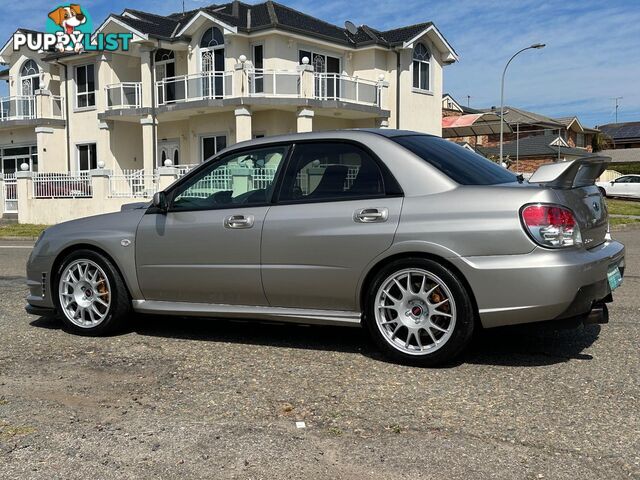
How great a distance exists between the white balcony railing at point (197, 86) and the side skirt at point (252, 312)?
21.2 m

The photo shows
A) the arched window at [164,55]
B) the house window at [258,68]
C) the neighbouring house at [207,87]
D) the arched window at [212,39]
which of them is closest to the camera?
the house window at [258,68]

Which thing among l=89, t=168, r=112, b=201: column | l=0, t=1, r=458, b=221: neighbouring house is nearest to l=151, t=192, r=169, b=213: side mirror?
l=89, t=168, r=112, b=201: column

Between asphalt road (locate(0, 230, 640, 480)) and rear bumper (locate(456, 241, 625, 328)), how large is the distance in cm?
27

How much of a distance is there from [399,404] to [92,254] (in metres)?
3.00

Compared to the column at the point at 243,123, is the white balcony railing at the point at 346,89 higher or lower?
higher

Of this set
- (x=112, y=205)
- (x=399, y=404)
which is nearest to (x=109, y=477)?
(x=399, y=404)

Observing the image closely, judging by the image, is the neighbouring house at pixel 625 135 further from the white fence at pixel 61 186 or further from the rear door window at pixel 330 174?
the rear door window at pixel 330 174

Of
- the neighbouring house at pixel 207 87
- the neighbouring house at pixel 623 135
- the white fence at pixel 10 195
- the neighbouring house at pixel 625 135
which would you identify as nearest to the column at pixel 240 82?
the neighbouring house at pixel 207 87

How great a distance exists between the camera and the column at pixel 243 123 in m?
25.2

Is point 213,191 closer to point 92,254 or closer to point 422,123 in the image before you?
point 92,254

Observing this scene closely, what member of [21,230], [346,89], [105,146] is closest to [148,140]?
[105,146]

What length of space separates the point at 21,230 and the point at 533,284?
1897cm

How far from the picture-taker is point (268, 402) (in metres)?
3.80

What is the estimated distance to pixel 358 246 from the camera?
14.7 ft
